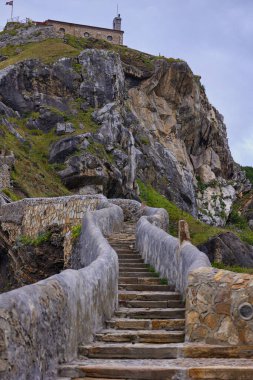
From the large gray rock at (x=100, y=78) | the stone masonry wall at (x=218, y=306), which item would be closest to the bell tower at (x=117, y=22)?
the large gray rock at (x=100, y=78)

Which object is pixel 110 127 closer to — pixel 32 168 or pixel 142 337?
pixel 32 168

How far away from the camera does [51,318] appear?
5926 mm

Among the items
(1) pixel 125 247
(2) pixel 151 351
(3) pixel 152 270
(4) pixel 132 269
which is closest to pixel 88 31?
(1) pixel 125 247

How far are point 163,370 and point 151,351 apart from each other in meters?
1.13

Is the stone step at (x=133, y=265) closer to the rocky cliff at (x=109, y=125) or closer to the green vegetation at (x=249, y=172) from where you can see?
the rocky cliff at (x=109, y=125)

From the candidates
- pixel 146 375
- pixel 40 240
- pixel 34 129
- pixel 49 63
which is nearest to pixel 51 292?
pixel 146 375

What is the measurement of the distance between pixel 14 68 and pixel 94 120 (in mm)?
8620

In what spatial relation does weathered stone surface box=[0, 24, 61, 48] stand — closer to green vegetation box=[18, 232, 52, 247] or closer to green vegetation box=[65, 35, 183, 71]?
green vegetation box=[65, 35, 183, 71]

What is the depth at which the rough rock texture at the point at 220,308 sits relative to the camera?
7.05 m

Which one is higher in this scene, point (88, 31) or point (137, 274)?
point (88, 31)

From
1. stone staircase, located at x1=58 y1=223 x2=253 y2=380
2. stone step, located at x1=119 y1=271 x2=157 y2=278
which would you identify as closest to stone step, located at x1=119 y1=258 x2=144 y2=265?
stone step, located at x1=119 y1=271 x2=157 y2=278

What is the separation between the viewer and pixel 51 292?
6043mm

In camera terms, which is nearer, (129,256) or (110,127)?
Answer: (129,256)

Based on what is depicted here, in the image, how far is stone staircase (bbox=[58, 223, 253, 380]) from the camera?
6055 mm
